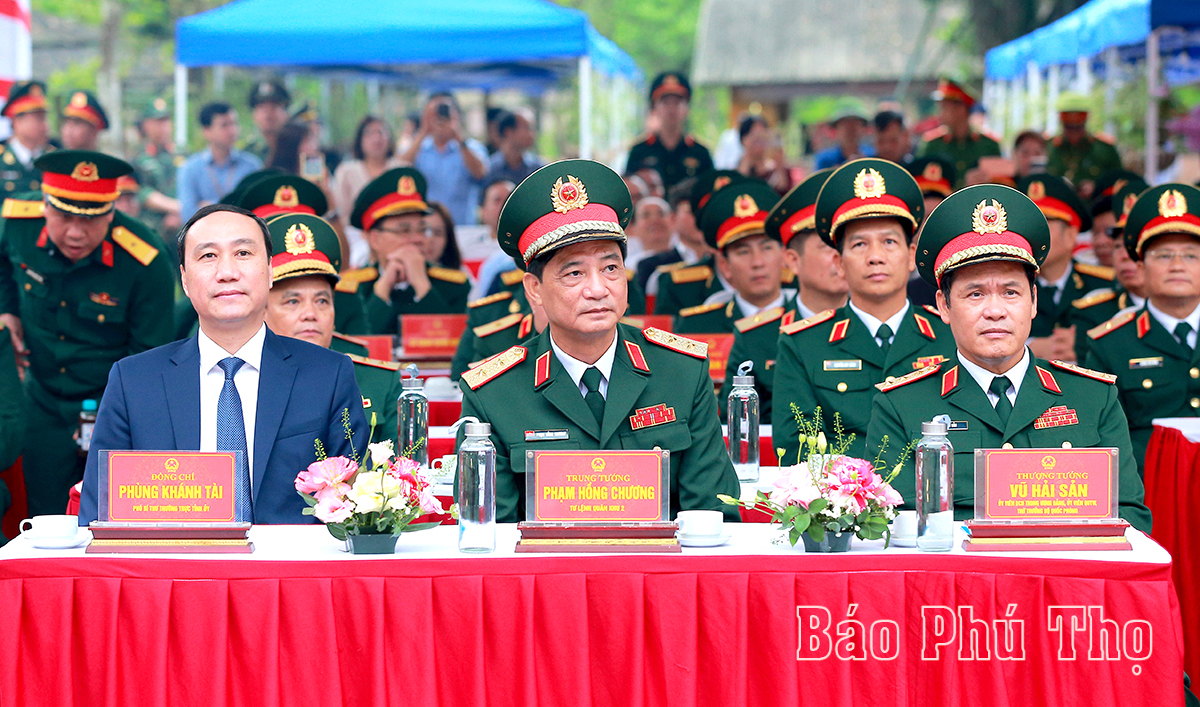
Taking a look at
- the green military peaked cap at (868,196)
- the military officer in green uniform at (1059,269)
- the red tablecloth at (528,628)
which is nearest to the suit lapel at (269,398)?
the red tablecloth at (528,628)

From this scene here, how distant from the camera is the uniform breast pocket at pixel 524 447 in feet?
10.5

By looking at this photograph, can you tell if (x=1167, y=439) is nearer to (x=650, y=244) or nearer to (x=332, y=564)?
(x=332, y=564)

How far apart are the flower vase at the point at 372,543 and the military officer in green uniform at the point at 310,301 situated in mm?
1606

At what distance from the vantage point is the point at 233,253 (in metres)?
3.24

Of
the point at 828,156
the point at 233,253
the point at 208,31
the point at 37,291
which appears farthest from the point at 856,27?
the point at 233,253

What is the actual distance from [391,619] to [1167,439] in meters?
2.99

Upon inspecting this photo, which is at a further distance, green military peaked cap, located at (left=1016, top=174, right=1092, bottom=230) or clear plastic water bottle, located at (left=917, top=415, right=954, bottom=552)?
green military peaked cap, located at (left=1016, top=174, right=1092, bottom=230)

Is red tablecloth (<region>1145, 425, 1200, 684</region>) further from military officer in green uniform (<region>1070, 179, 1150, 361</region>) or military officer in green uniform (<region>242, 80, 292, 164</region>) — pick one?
military officer in green uniform (<region>242, 80, 292, 164</region>)

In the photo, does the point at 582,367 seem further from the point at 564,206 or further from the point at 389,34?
the point at 389,34

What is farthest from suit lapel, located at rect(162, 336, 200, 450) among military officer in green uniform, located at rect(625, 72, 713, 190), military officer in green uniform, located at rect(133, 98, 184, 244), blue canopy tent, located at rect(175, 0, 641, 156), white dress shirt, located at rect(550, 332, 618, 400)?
military officer in green uniform, located at rect(133, 98, 184, 244)

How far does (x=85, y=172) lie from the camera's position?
5645mm

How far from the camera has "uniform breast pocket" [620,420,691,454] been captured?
3.26 metres

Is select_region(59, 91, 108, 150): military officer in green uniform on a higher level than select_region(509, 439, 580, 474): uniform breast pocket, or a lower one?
higher

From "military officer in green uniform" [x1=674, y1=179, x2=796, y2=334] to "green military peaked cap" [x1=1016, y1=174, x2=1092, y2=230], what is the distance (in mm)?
1594
